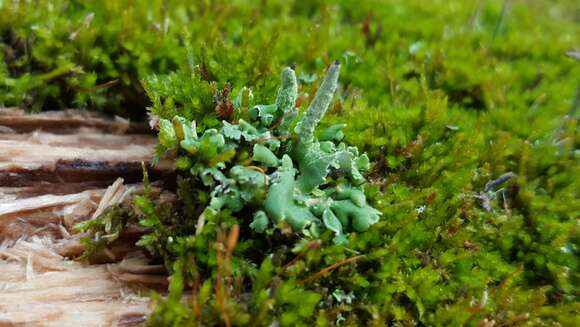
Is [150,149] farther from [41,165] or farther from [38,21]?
[38,21]

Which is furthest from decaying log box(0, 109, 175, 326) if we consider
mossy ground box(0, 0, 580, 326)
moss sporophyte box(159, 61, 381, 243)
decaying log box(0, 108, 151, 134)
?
moss sporophyte box(159, 61, 381, 243)

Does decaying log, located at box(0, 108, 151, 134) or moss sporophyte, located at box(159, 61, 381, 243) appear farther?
decaying log, located at box(0, 108, 151, 134)

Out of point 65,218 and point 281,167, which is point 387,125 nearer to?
point 281,167

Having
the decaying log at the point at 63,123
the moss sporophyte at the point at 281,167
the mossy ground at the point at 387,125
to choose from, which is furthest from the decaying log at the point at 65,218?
the moss sporophyte at the point at 281,167

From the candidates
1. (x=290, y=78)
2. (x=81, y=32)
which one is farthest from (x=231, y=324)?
(x=81, y=32)

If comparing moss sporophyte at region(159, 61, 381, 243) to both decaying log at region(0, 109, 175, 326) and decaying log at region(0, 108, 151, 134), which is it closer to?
decaying log at region(0, 109, 175, 326)

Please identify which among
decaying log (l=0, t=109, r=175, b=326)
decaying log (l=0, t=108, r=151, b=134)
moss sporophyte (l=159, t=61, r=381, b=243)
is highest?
moss sporophyte (l=159, t=61, r=381, b=243)

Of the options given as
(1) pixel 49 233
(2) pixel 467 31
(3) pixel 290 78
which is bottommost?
(1) pixel 49 233
